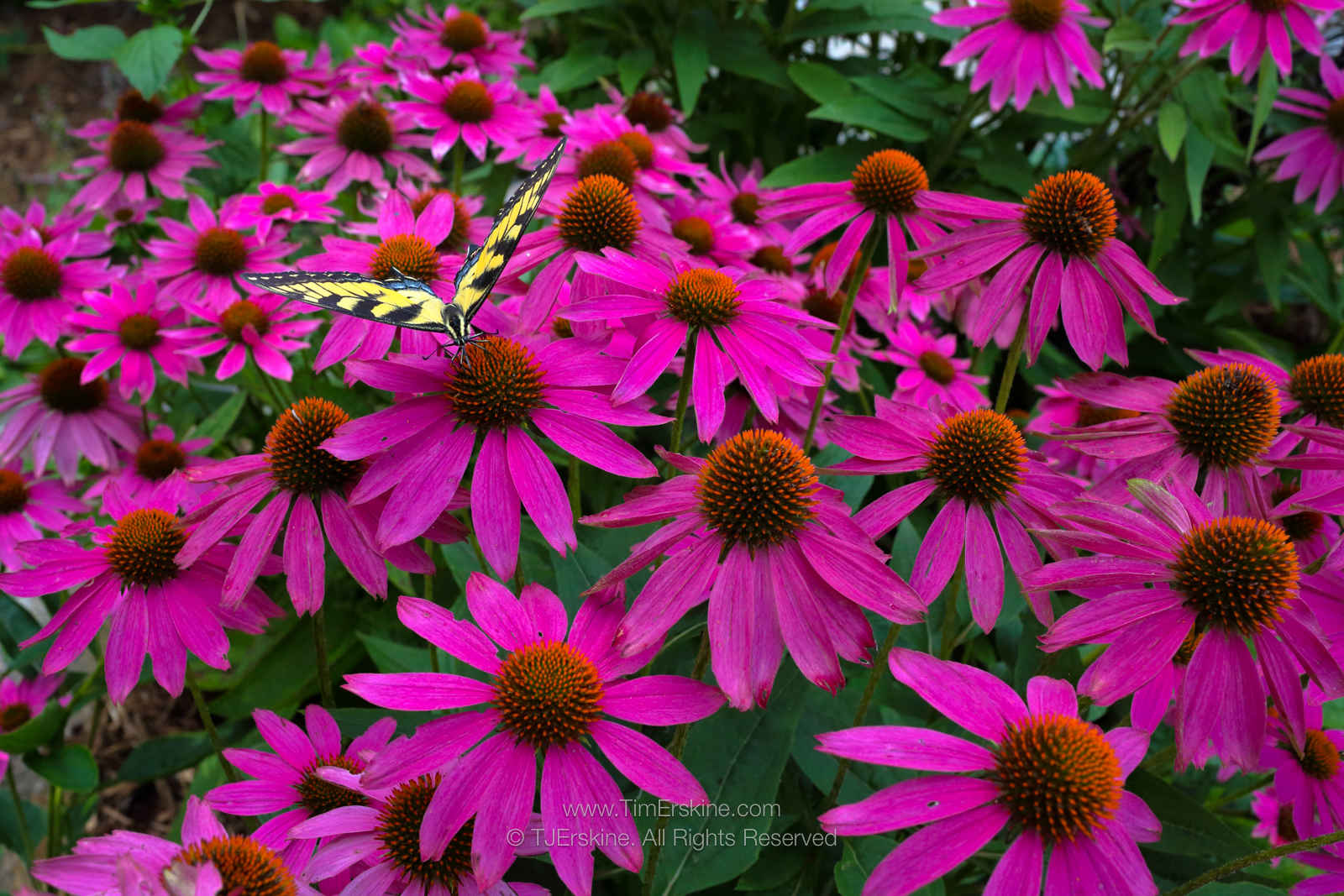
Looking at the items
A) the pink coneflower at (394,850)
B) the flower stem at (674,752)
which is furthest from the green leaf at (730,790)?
the pink coneflower at (394,850)

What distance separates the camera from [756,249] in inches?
83.7

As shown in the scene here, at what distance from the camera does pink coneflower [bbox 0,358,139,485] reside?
2201 mm

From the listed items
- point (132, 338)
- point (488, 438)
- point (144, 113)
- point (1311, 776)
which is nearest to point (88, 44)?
point (144, 113)

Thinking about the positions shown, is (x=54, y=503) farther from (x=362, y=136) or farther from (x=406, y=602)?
(x=406, y=602)

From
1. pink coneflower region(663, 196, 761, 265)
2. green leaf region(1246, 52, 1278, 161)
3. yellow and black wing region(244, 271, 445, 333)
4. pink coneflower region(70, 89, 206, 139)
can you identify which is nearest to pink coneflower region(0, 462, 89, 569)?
pink coneflower region(70, 89, 206, 139)

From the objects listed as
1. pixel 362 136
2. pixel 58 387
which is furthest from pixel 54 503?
pixel 362 136

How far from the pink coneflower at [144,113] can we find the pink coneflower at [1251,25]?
274 centimetres

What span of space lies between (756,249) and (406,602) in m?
1.33

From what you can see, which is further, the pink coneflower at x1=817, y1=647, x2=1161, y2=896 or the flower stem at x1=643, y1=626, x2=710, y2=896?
the flower stem at x1=643, y1=626, x2=710, y2=896

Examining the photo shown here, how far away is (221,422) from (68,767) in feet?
2.99

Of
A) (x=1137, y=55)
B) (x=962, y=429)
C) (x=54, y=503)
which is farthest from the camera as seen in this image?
(x=1137, y=55)

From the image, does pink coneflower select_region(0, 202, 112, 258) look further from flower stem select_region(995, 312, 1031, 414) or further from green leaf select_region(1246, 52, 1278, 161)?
green leaf select_region(1246, 52, 1278, 161)

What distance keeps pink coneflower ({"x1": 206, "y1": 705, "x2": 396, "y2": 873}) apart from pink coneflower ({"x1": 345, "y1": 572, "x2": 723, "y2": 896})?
0.81 feet

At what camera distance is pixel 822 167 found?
2756mm
